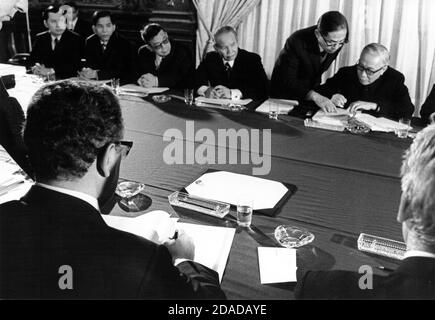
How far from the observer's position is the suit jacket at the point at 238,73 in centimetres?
360

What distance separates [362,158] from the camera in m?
2.09

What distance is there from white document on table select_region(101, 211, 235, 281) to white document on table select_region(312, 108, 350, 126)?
53.2 inches

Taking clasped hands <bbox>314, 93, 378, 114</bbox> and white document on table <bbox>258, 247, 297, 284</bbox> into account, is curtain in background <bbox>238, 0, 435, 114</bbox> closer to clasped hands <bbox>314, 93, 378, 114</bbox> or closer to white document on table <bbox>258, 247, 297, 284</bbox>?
clasped hands <bbox>314, 93, 378, 114</bbox>

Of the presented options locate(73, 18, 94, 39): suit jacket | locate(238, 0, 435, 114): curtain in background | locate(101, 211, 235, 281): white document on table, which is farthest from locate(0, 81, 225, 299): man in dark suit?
locate(73, 18, 94, 39): suit jacket

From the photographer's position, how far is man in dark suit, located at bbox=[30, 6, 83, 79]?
427 cm

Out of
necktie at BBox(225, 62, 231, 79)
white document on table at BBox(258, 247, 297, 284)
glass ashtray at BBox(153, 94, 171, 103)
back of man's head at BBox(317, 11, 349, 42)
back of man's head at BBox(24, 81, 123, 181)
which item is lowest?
white document on table at BBox(258, 247, 297, 284)

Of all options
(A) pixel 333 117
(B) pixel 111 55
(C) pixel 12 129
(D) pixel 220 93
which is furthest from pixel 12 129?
(B) pixel 111 55

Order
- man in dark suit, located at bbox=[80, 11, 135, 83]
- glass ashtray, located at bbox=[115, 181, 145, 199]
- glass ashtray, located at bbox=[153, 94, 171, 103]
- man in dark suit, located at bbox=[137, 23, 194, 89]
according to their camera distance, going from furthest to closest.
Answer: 1. man in dark suit, located at bbox=[80, 11, 135, 83]
2. man in dark suit, located at bbox=[137, 23, 194, 89]
3. glass ashtray, located at bbox=[153, 94, 171, 103]
4. glass ashtray, located at bbox=[115, 181, 145, 199]

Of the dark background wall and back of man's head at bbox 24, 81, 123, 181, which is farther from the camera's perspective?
the dark background wall

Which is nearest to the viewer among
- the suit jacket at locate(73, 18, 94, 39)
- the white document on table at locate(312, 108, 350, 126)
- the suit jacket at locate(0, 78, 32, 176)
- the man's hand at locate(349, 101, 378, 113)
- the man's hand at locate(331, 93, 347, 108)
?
the suit jacket at locate(0, 78, 32, 176)

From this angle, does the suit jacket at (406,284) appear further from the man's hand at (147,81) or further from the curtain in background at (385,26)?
the curtain in background at (385,26)

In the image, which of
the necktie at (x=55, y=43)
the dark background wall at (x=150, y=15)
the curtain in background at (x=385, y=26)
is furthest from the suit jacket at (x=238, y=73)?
the necktie at (x=55, y=43)
